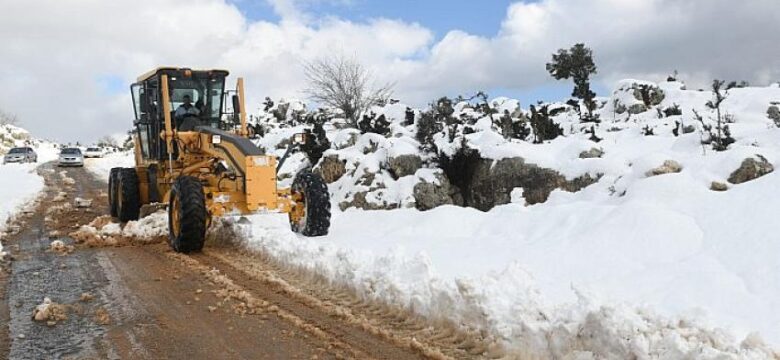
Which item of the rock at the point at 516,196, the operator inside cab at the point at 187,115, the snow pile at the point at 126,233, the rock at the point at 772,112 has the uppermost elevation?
the rock at the point at 772,112

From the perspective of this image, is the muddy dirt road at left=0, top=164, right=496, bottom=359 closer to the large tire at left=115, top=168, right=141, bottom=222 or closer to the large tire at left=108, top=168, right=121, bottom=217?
the large tire at left=115, top=168, right=141, bottom=222

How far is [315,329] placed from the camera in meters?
5.40

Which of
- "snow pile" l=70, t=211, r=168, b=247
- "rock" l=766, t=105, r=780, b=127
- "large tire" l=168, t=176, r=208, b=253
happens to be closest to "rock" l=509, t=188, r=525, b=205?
"large tire" l=168, t=176, r=208, b=253

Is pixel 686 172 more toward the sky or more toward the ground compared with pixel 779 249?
more toward the sky

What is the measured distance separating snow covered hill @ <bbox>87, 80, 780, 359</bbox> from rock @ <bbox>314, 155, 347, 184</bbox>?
0.03 m

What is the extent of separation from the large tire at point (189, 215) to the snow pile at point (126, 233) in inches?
63.3

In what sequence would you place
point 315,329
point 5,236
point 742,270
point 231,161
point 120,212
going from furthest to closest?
point 120,212, point 5,236, point 231,161, point 742,270, point 315,329

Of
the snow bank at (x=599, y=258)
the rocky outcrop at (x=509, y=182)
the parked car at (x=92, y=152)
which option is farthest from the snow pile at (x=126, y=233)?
the parked car at (x=92, y=152)

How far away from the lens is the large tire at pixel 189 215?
28.6 feet

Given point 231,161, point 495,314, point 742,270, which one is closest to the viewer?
point 495,314

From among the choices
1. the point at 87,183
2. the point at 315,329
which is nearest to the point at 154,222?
the point at 315,329

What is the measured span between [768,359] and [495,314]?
186 centimetres

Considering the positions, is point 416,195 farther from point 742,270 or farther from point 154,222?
point 742,270

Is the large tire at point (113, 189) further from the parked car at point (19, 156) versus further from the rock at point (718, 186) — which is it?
the parked car at point (19, 156)
